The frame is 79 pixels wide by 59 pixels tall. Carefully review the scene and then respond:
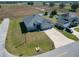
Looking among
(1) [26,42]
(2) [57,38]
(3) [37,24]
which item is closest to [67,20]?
(2) [57,38]

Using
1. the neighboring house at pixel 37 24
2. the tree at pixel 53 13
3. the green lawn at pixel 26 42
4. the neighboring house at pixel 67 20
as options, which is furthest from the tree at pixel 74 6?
the green lawn at pixel 26 42

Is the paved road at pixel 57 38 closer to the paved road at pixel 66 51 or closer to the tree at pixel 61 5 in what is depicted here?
the paved road at pixel 66 51

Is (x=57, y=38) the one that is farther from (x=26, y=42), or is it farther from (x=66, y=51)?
(x=26, y=42)

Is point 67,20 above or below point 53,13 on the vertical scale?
below

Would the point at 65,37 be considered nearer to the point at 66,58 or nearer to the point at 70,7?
the point at 66,58

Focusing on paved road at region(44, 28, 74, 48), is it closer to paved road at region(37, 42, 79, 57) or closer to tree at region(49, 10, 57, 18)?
paved road at region(37, 42, 79, 57)
